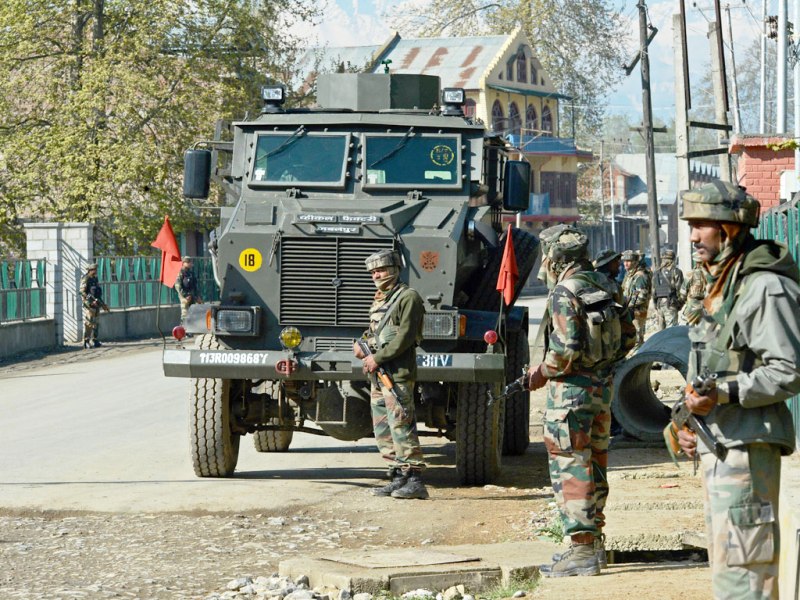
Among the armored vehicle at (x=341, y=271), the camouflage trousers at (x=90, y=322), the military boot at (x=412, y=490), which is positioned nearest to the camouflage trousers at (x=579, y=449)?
the armored vehicle at (x=341, y=271)

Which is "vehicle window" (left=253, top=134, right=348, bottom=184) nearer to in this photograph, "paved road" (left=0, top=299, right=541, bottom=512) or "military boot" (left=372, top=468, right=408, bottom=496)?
"paved road" (left=0, top=299, right=541, bottom=512)

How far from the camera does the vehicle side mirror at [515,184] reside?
11.3 metres

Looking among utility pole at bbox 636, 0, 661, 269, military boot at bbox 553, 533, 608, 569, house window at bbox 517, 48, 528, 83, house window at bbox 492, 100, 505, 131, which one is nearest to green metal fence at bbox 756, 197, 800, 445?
military boot at bbox 553, 533, 608, 569

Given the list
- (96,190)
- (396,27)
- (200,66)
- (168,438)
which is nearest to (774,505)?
(168,438)

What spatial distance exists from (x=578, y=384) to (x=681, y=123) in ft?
58.0

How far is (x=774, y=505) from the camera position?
4.73 metres

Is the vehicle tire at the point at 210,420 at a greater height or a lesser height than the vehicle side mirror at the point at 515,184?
lesser

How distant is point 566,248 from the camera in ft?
23.9

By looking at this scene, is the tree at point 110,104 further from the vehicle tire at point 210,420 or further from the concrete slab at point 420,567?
the concrete slab at point 420,567

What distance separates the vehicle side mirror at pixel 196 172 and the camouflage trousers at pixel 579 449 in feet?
15.7

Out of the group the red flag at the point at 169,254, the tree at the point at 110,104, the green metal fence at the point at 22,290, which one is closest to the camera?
the red flag at the point at 169,254

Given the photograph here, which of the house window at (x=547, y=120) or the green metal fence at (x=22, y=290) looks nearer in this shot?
the green metal fence at (x=22, y=290)

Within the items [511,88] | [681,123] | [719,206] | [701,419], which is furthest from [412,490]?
[511,88]

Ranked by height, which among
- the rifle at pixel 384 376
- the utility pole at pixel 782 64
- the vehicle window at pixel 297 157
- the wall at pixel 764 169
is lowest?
the rifle at pixel 384 376
